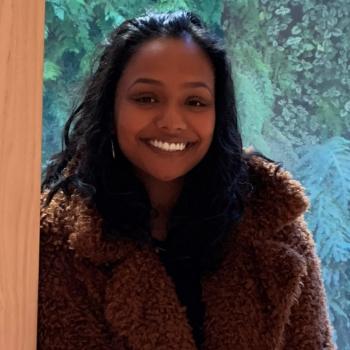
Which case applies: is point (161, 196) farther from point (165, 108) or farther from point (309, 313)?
point (309, 313)

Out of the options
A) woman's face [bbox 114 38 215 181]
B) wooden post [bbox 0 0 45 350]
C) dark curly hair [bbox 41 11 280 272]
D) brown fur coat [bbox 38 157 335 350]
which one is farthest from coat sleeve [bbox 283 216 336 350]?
wooden post [bbox 0 0 45 350]

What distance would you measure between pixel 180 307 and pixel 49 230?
0.25 metres

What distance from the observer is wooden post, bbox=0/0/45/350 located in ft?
2.37

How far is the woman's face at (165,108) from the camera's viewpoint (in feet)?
3.54

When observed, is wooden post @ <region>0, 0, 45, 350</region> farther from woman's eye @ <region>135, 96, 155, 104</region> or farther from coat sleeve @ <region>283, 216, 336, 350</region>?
coat sleeve @ <region>283, 216, 336, 350</region>

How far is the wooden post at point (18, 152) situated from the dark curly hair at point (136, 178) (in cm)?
29

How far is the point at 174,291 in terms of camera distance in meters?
1.11

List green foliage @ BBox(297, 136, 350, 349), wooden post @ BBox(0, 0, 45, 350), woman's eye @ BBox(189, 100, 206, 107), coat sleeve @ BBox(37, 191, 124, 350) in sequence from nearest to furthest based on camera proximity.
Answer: wooden post @ BBox(0, 0, 45, 350)
coat sleeve @ BBox(37, 191, 124, 350)
woman's eye @ BBox(189, 100, 206, 107)
green foliage @ BBox(297, 136, 350, 349)

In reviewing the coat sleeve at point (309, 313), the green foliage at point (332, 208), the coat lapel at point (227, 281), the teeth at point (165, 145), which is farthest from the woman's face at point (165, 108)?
the green foliage at point (332, 208)

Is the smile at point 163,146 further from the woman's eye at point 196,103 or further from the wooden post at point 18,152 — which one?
the wooden post at point 18,152

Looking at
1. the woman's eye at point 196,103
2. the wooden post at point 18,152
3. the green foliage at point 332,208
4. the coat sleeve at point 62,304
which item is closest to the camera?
the wooden post at point 18,152

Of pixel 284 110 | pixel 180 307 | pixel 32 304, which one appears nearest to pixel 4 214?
pixel 32 304

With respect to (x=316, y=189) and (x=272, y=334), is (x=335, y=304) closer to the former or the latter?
(x=316, y=189)

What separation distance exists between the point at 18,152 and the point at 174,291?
0.45 meters
